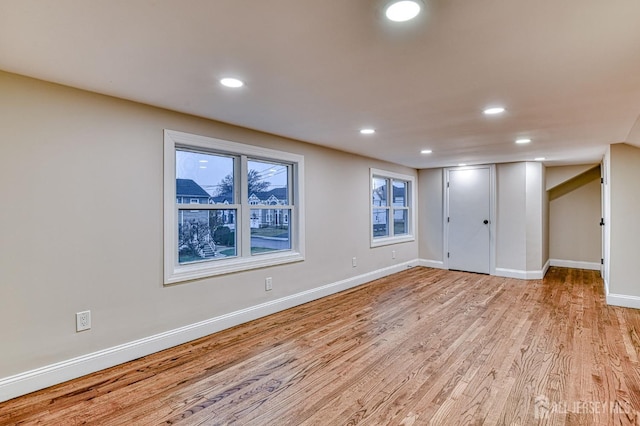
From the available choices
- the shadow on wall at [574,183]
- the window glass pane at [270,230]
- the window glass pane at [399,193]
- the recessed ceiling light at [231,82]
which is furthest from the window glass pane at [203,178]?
the shadow on wall at [574,183]

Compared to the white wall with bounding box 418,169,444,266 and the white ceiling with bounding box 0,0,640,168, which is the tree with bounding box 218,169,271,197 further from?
the white wall with bounding box 418,169,444,266

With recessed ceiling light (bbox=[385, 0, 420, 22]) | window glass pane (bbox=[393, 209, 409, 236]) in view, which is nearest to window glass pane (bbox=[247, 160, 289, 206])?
recessed ceiling light (bbox=[385, 0, 420, 22])

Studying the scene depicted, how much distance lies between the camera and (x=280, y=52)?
1846 mm

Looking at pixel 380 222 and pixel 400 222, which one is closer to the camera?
pixel 380 222

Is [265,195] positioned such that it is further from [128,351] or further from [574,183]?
[574,183]

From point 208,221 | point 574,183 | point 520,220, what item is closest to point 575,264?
point 574,183

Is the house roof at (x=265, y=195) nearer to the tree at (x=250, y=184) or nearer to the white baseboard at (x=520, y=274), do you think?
the tree at (x=250, y=184)

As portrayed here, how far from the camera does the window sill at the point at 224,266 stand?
301 centimetres

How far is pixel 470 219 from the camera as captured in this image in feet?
20.7

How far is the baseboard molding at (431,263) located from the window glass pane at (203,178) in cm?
472

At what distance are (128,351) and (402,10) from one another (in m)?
3.05

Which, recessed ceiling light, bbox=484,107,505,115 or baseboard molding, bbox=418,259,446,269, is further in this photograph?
baseboard molding, bbox=418,259,446,269

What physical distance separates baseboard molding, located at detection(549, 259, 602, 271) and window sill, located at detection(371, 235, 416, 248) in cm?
315

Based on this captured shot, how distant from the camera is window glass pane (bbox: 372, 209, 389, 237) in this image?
19.5 feet
